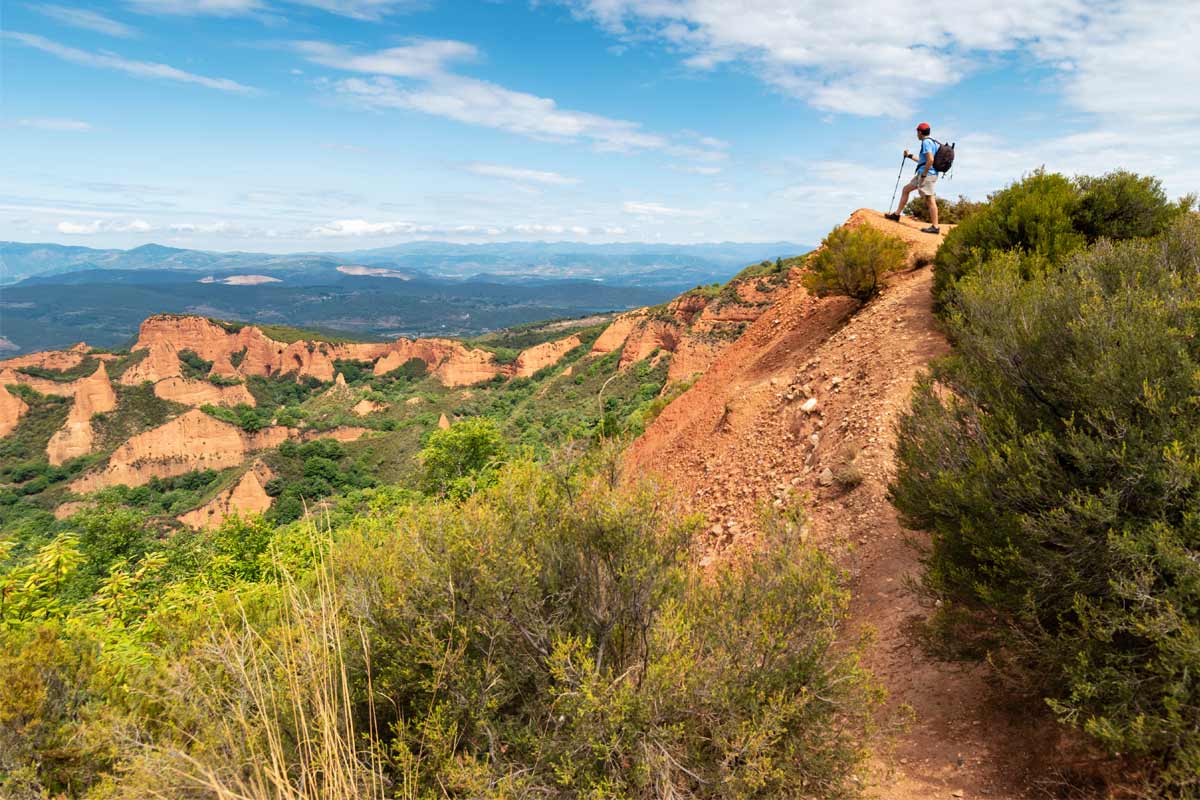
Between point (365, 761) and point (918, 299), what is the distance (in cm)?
1214

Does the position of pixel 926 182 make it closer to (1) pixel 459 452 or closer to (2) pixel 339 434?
(1) pixel 459 452

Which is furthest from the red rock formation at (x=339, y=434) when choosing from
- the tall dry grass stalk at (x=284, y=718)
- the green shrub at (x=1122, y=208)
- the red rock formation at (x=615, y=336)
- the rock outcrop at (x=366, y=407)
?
the green shrub at (x=1122, y=208)

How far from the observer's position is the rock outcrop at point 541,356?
81750 mm

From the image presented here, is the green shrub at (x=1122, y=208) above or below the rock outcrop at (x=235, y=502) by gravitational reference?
above

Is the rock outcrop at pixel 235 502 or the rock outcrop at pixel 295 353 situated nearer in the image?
the rock outcrop at pixel 235 502

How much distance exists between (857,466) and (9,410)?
9308 centimetres

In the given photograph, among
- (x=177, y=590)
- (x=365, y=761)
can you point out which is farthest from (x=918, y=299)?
(x=177, y=590)

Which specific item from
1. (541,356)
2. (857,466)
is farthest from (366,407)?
(857,466)

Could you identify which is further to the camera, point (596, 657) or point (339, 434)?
point (339, 434)

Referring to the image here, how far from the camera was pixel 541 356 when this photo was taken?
272 ft

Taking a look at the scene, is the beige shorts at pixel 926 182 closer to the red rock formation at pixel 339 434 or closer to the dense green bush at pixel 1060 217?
the dense green bush at pixel 1060 217

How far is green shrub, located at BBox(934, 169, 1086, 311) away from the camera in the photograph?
8833 millimetres

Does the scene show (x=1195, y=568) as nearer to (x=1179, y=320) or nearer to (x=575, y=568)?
(x=1179, y=320)

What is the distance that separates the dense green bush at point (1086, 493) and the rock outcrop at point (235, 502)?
4969cm
